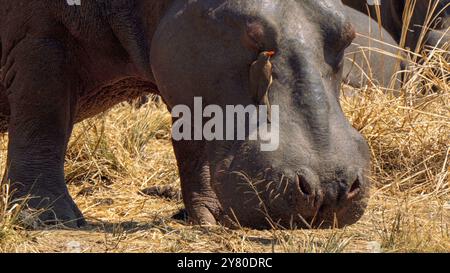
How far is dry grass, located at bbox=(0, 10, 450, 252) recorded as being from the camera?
4.18m

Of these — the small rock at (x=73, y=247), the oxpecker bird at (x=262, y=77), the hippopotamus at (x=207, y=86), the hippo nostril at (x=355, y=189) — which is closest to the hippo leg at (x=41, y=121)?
the hippopotamus at (x=207, y=86)

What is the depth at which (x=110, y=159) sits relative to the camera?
20.7 ft

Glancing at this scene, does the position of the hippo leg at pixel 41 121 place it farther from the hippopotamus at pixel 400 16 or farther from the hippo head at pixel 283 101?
the hippopotamus at pixel 400 16

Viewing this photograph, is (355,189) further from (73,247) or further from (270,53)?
(73,247)

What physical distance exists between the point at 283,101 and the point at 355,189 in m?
0.39

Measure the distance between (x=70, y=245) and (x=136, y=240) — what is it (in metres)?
0.24

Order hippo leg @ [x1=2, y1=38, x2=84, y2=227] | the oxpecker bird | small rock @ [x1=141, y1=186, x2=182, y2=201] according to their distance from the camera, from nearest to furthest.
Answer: the oxpecker bird → hippo leg @ [x1=2, y1=38, x2=84, y2=227] → small rock @ [x1=141, y1=186, x2=182, y2=201]

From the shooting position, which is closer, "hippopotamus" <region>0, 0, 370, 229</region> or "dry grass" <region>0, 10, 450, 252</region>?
"hippopotamus" <region>0, 0, 370, 229</region>

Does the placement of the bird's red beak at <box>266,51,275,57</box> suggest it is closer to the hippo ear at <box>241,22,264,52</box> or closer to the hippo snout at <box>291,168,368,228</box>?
the hippo ear at <box>241,22,264,52</box>

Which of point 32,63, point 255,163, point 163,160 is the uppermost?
point 32,63

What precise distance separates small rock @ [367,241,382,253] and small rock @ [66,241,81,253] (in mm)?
1021

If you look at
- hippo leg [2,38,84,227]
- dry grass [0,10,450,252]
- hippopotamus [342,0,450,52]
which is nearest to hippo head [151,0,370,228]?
dry grass [0,10,450,252]
